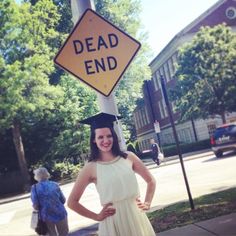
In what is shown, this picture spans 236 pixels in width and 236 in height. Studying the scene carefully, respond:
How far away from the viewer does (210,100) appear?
1300 inches

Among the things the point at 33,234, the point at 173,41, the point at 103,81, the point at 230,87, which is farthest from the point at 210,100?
the point at 103,81

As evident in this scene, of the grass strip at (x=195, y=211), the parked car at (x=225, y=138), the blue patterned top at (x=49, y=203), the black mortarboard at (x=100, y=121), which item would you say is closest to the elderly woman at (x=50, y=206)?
the blue patterned top at (x=49, y=203)

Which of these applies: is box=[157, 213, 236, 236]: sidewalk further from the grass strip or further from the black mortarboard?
the black mortarboard

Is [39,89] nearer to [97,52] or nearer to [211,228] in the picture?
[211,228]

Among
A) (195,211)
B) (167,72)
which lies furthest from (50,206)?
(167,72)

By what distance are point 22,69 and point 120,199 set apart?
85.6 feet

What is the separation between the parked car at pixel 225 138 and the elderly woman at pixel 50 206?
14.9 m

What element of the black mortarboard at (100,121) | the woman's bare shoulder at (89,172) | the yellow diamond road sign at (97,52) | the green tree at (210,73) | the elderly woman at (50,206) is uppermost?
the green tree at (210,73)

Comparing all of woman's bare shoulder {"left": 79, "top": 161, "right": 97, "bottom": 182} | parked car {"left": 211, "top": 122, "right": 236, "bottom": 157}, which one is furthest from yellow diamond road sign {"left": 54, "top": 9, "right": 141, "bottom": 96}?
parked car {"left": 211, "top": 122, "right": 236, "bottom": 157}

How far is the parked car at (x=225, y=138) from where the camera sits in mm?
20844

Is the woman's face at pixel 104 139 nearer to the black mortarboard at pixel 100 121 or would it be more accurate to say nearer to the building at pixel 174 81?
the black mortarboard at pixel 100 121

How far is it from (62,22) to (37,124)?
1127 centimetres

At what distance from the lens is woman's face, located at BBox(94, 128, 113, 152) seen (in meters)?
3.40

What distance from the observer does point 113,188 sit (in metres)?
3.21
